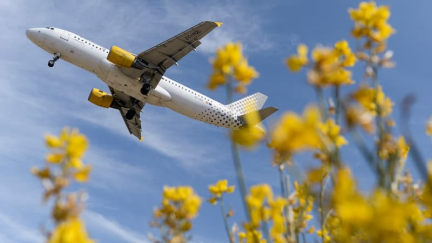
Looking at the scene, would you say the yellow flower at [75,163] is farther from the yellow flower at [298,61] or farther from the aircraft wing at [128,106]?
the aircraft wing at [128,106]

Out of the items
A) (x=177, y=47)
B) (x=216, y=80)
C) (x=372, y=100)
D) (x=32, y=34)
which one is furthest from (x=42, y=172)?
(x=32, y=34)

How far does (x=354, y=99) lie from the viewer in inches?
53.8

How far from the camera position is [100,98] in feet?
85.3

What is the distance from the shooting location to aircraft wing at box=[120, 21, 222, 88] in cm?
1995

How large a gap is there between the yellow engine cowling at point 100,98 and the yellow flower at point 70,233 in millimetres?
25805

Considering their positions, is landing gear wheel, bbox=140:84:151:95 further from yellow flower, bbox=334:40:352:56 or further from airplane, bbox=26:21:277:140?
yellow flower, bbox=334:40:352:56

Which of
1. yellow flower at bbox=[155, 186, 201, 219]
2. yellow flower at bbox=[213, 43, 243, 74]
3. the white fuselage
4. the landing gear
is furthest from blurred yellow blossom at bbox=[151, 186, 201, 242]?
the landing gear

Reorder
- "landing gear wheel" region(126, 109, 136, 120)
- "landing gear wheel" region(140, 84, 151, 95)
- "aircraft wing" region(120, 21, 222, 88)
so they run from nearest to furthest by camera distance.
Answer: "aircraft wing" region(120, 21, 222, 88)
"landing gear wheel" region(140, 84, 151, 95)
"landing gear wheel" region(126, 109, 136, 120)

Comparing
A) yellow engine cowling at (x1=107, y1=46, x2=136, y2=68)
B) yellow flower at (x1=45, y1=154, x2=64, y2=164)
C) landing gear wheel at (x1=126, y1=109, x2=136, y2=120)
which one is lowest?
yellow flower at (x1=45, y1=154, x2=64, y2=164)

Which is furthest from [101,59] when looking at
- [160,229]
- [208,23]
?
[160,229]

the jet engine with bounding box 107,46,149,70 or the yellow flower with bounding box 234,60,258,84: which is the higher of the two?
the jet engine with bounding box 107,46,149,70

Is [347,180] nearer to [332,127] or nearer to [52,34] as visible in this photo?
[332,127]

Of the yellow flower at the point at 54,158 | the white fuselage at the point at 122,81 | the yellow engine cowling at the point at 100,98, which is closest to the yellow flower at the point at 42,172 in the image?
the yellow flower at the point at 54,158

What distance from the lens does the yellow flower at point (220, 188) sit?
2.36 meters
